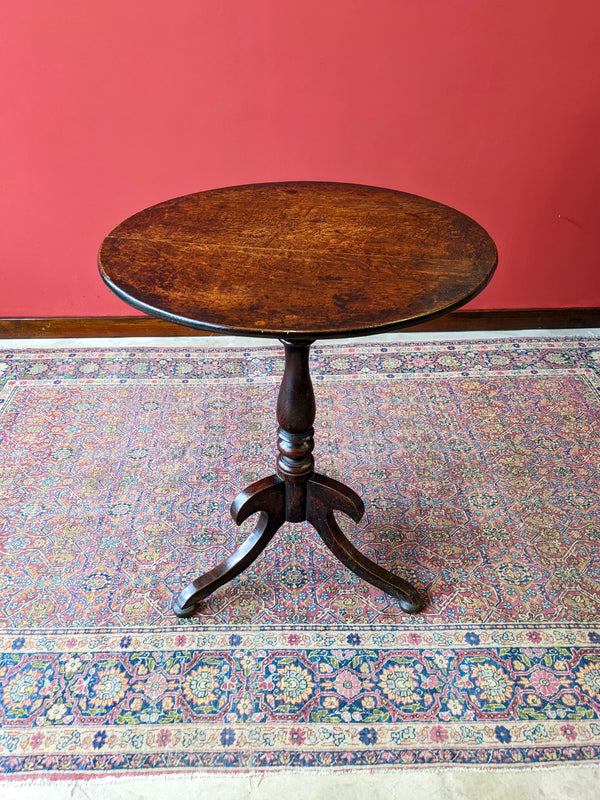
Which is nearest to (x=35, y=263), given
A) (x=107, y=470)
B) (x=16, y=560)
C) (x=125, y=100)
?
(x=125, y=100)

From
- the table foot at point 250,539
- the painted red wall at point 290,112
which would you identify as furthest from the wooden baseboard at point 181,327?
the table foot at point 250,539

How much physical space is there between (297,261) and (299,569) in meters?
0.97

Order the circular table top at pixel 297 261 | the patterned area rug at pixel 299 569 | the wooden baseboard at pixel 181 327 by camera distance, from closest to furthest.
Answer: the circular table top at pixel 297 261, the patterned area rug at pixel 299 569, the wooden baseboard at pixel 181 327

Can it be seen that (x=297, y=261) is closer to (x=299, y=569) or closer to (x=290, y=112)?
(x=299, y=569)

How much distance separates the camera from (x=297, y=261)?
1565mm

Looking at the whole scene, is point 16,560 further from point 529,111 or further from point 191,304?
point 529,111

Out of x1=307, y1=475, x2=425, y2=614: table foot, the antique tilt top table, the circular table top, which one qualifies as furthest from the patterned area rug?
the circular table top

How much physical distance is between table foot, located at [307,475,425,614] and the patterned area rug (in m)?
0.06

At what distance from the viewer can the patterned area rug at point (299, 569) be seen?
163 centimetres

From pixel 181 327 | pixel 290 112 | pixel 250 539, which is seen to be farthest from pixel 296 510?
pixel 290 112

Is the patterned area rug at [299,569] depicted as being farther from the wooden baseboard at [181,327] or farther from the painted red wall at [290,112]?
the painted red wall at [290,112]

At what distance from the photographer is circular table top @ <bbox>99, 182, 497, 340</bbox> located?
136 cm

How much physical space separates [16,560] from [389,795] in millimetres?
1283

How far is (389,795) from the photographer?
58.8 inches
